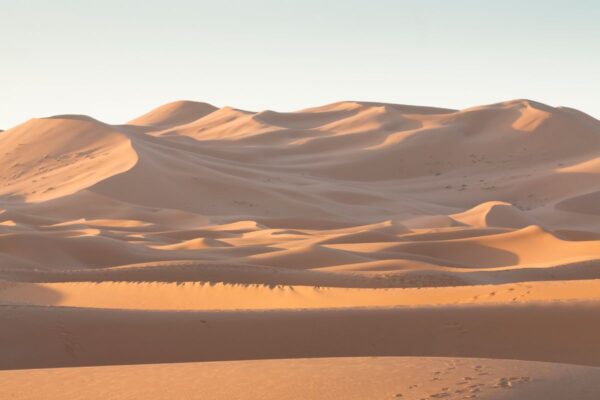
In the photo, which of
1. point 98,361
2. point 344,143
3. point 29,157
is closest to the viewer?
point 98,361

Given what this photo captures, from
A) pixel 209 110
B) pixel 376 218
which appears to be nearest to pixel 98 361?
pixel 376 218

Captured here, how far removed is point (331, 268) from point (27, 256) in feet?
17.5

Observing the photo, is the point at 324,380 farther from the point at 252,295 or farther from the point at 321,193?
the point at 321,193

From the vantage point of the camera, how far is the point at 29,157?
4662cm

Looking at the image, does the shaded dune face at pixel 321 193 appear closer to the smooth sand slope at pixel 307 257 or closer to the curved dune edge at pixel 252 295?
the smooth sand slope at pixel 307 257

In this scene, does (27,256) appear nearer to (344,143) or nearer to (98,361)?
(98,361)

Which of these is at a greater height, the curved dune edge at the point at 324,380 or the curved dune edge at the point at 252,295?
the curved dune edge at the point at 324,380

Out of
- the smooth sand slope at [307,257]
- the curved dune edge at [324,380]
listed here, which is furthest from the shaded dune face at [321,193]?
the curved dune edge at [324,380]

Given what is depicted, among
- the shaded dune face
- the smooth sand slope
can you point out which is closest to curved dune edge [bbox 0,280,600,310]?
the smooth sand slope

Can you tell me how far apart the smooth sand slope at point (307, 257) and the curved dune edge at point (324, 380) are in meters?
0.02

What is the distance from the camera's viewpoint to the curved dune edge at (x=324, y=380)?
477cm

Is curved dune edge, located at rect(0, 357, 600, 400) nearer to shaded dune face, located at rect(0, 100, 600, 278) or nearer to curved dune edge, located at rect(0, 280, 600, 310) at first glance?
curved dune edge, located at rect(0, 280, 600, 310)

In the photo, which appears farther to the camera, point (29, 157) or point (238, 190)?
point (29, 157)

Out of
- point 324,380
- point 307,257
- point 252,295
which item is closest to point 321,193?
point 307,257
